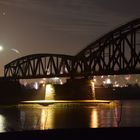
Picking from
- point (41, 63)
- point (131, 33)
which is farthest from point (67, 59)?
point (131, 33)

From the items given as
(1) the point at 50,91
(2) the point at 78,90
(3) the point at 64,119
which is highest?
(1) the point at 50,91

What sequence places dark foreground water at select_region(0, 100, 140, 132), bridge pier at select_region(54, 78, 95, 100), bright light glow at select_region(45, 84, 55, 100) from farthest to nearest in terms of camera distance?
bright light glow at select_region(45, 84, 55, 100) → bridge pier at select_region(54, 78, 95, 100) → dark foreground water at select_region(0, 100, 140, 132)

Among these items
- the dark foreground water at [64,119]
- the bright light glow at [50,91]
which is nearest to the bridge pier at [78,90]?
the dark foreground water at [64,119]

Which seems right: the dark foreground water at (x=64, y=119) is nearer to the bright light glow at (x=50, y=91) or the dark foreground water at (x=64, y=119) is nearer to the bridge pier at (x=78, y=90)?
the bridge pier at (x=78, y=90)

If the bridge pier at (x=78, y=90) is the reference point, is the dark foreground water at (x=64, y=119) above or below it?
below

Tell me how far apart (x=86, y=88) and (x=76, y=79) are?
3.65m

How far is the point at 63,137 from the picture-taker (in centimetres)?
2595

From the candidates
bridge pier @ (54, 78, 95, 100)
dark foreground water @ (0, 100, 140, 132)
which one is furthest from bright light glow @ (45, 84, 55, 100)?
bridge pier @ (54, 78, 95, 100)

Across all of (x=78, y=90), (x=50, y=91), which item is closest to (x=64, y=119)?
(x=78, y=90)

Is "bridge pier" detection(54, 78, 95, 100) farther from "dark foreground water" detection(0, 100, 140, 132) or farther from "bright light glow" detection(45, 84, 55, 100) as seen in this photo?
"bright light glow" detection(45, 84, 55, 100)

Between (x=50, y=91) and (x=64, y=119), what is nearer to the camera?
(x=64, y=119)

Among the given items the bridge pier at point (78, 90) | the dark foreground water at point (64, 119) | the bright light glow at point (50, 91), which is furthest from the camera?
the bright light glow at point (50, 91)

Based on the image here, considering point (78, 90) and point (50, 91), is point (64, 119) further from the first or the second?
point (50, 91)

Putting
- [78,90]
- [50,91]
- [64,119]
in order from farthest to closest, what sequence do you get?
[50,91] < [78,90] < [64,119]
